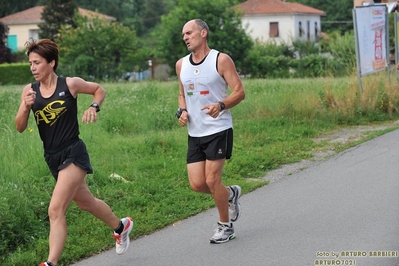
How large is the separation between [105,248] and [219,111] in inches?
64.7

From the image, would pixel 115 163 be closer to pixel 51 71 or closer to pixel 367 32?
pixel 51 71

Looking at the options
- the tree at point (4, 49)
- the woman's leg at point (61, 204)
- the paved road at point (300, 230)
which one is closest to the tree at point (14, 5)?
the tree at point (4, 49)

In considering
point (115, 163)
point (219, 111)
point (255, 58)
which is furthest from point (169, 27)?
point (219, 111)

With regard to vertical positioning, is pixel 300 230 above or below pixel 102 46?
below

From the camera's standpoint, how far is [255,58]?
2411 inches

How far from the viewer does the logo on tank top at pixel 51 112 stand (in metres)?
6.12

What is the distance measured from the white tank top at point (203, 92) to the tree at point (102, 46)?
52.6m

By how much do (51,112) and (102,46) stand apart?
56.9 meters

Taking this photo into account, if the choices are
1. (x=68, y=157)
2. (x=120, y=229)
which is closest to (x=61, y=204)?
(x=68, y=157)

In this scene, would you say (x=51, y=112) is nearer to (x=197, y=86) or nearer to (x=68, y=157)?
(x=68, y=157)

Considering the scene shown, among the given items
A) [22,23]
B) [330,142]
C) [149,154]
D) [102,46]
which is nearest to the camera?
[149,154]

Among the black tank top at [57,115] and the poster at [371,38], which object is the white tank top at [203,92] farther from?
the poster at [371,38]

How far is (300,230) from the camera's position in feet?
24.9

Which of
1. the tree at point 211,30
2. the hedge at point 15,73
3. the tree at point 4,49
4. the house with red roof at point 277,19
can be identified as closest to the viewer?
the hedge at point 15,73
